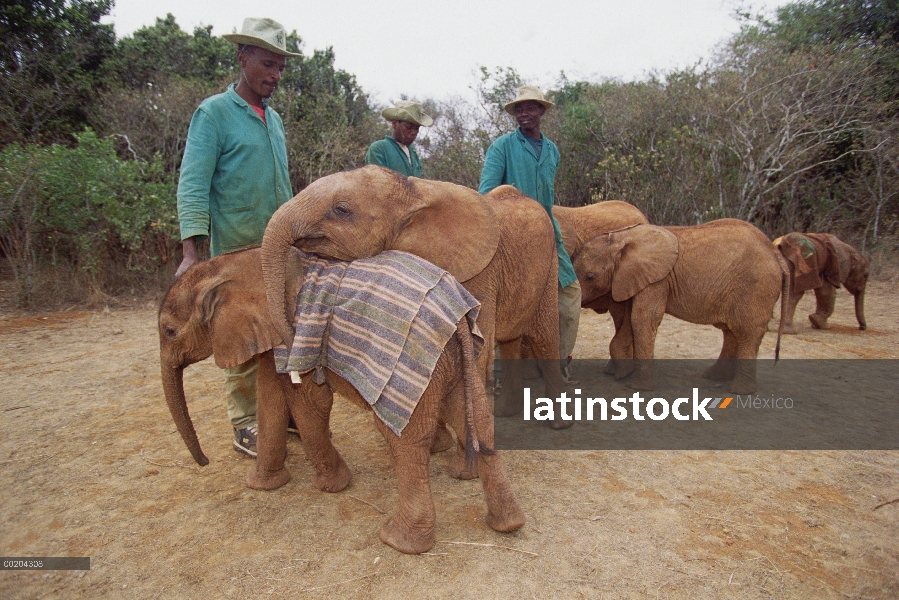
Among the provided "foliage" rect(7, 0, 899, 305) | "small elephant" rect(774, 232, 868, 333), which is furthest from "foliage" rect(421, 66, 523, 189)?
"small elephant" rect(774, 232, 868, 333)

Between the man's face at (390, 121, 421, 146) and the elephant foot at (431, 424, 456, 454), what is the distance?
2842mm

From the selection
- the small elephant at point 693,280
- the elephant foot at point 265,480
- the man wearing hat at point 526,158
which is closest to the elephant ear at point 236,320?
the elephant foot at point 265,480

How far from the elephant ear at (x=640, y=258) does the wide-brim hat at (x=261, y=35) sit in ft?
11.8

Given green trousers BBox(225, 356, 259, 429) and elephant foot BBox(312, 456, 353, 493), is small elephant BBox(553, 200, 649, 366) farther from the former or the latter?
green trousers BBox(225, 356, 259, 429)

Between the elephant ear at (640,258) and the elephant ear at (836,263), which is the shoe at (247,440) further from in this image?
the elephant ear at (836,263)

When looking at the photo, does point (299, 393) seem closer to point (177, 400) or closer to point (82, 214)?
point (177, 400)

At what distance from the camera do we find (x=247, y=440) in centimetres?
420

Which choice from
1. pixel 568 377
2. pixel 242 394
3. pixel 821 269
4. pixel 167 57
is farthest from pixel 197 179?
pixel 167 57

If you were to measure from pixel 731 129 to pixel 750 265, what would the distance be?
810 centimetres

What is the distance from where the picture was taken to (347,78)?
17.0m

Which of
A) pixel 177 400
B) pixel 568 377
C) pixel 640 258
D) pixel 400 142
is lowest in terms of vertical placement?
pixel 568 377

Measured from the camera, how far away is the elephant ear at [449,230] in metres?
3.26

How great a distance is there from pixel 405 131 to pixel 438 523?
3683 mm

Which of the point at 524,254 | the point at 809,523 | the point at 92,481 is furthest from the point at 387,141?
the point at 809,523
